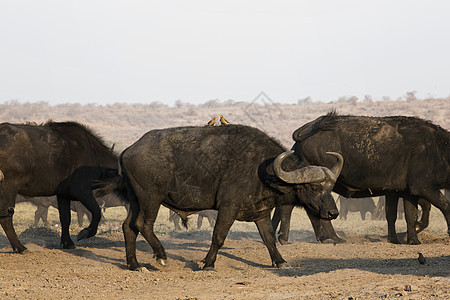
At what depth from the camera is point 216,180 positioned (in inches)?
379

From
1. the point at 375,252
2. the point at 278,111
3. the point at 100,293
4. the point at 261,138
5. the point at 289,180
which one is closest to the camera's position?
the point at 100,293

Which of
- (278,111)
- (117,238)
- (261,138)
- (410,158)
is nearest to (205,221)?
(117,238)

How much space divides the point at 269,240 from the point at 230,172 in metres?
1.31

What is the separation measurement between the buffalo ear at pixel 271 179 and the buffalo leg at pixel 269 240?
0.75m

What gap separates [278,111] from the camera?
65.4 m

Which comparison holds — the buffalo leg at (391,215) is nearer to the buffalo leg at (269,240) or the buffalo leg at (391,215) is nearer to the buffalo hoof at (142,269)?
the buffalo leg at (269,240)

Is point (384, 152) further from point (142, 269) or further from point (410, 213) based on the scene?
A: point (142, 269)

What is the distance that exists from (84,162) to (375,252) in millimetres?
5729

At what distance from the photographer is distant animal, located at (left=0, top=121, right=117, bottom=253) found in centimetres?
1128

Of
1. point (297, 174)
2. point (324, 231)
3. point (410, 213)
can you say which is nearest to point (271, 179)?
point (297, 174)

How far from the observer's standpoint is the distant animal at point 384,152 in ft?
38.7

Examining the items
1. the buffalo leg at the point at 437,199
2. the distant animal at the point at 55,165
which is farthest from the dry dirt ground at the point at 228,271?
the distant animal at the point at 55,165

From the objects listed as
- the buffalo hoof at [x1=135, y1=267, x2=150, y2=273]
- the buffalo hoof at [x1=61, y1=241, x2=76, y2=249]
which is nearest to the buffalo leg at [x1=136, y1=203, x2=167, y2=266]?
the buffalo hoof at [x1=135, y1=267, x2=150, y2=273]

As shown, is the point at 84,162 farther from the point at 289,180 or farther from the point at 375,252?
the point at 375,252
